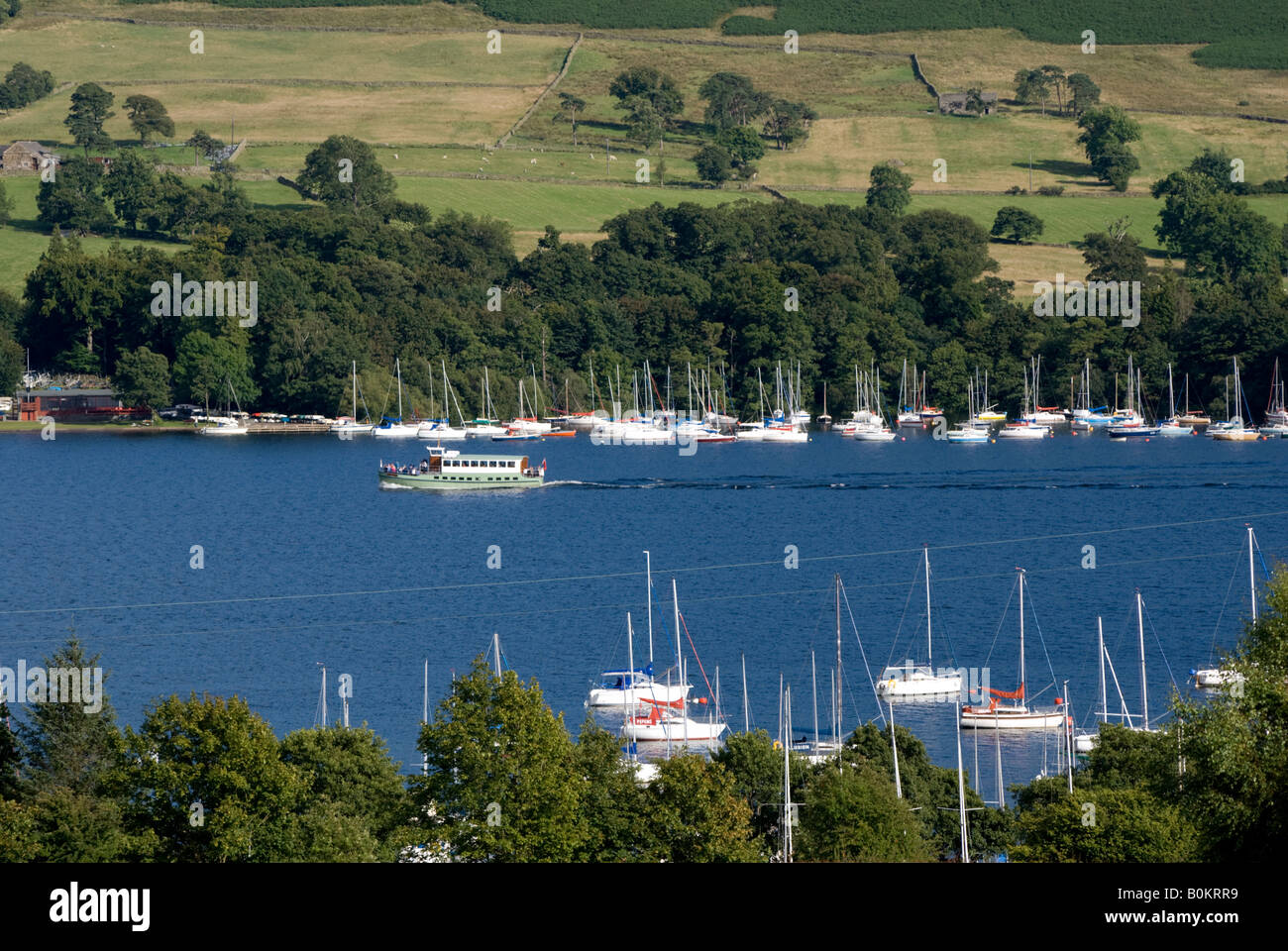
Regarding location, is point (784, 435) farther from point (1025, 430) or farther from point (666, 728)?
point (666, 728)

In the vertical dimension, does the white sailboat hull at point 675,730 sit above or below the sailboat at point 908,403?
below

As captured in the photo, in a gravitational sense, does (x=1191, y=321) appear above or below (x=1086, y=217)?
below

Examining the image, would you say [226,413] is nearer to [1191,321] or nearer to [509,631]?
[1191,321]

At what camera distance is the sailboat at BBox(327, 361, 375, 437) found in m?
150

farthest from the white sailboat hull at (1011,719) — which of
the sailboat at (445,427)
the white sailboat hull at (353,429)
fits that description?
the white sailboat hull at (353,429)

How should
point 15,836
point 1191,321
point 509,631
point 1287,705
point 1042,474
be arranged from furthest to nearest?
point 1191,321 < point 1042,474 < point 509,631 < point 15,836 < point 1287,705

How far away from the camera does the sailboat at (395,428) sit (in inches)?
5832

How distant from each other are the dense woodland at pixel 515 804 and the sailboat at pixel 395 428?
4466 inches

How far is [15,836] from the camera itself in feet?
96.4

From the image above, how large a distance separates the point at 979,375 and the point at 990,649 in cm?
10122

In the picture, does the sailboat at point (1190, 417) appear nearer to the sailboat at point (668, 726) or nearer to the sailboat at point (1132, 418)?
the sailboat at point (1132, 418)

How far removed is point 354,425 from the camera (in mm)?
150125
